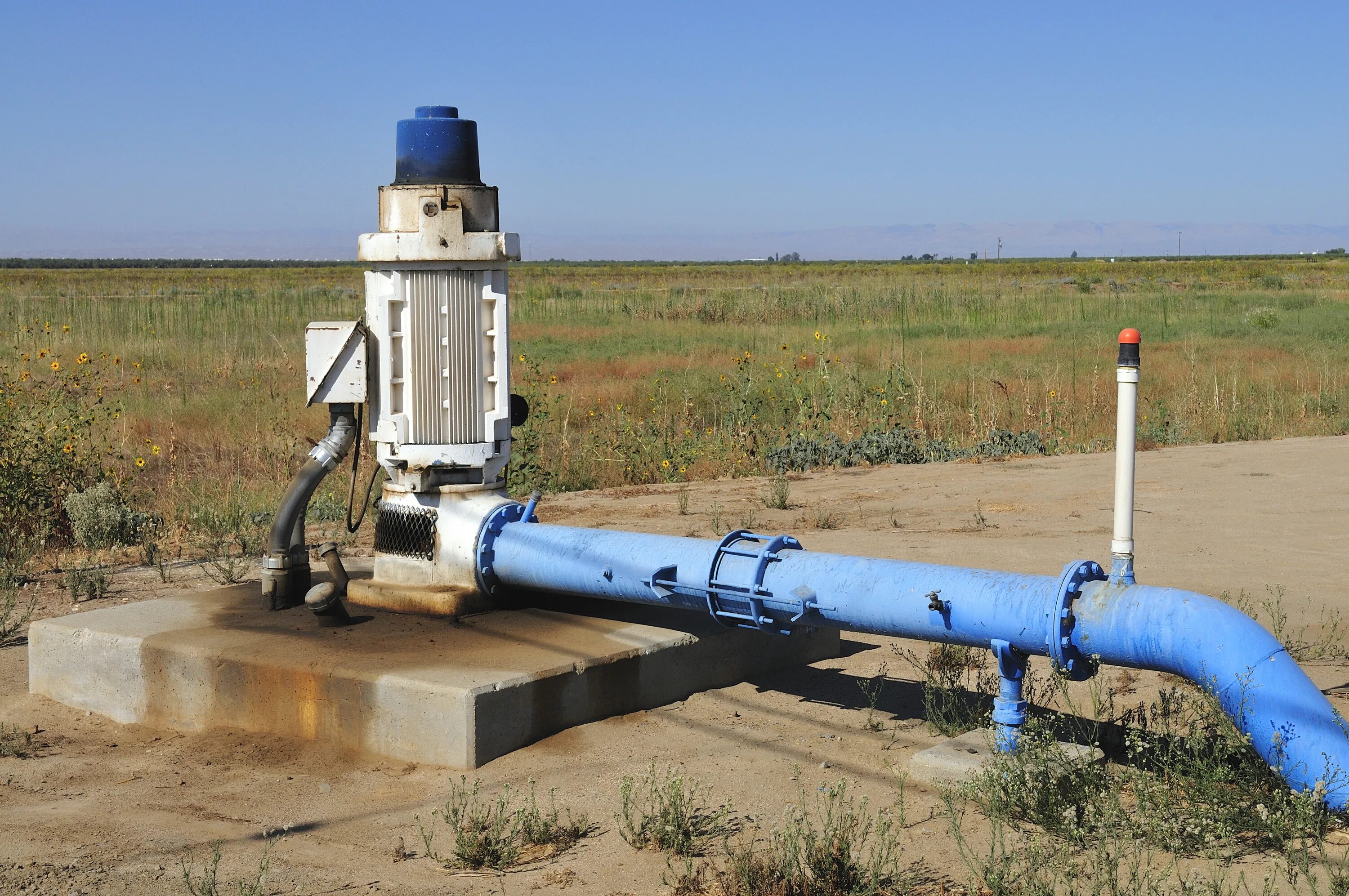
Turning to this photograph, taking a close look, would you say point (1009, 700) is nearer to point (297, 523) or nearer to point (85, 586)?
point (297, 523)

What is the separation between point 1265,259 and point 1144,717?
121421 mm

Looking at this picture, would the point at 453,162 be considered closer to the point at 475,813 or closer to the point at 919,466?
the point at 475,813

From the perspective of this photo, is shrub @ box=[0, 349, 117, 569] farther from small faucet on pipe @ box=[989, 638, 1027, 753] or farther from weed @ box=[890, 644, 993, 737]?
small faucet on pipe @ box=[989, 638, 1027, 753]

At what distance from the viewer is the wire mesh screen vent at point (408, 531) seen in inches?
221

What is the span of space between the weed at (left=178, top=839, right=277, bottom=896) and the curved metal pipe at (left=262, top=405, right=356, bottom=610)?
1.85 meters

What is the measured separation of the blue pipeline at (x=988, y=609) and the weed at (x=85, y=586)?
3059 millimetres

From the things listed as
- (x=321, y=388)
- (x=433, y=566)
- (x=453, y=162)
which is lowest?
(x=433, y=566)

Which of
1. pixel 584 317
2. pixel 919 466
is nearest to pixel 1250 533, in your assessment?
pixel 919 466

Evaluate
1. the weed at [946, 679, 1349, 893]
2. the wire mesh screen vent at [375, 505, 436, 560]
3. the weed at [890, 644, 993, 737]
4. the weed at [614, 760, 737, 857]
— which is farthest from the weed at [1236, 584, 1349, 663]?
the wire mesh screen vent at [375, 505, 436, 560]

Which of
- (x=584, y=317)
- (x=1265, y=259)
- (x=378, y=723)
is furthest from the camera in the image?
(x=1265, y=259)

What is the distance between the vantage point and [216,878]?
3.74 meters

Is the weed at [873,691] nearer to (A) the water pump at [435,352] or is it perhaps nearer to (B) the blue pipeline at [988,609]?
(B) the blue pipeline at [988,609]

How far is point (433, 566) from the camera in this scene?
5.67 meters

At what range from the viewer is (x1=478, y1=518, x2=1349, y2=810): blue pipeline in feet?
12.6
